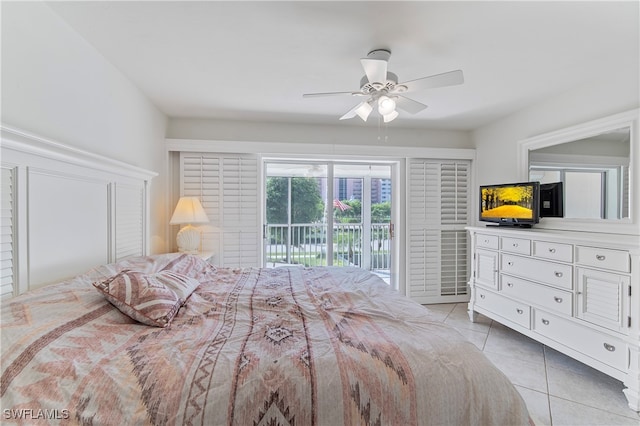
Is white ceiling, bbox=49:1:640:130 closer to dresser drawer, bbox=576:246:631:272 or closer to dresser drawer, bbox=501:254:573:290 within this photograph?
dresser drawer, bbox=576:246:631:272

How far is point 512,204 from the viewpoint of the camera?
3.04 meters

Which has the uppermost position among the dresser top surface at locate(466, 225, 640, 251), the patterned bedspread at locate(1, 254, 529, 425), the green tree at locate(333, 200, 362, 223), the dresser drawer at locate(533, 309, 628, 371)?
the green tree at locate(333, 200, 362, 223)

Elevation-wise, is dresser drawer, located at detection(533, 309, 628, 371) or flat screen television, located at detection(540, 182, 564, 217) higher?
flat screen television, located at detection(540, 182, 564, 217)

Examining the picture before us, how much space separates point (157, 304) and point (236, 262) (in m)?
2.25

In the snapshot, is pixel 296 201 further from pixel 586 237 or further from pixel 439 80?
pixel 586 237

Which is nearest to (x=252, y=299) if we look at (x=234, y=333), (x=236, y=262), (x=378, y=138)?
(x=234, y=333)

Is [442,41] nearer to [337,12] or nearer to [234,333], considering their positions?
[337,12]

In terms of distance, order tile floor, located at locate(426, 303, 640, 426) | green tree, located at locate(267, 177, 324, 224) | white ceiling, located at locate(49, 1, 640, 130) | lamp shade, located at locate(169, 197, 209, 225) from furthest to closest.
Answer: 1. green tree, located at locate(267, 177, 324, 224)
2. lamp shade, located at locate(169, 197, 209, 225)
3. tile floor, located at locate(426, 303, 640, 426)
4. white ceiling, located at locate(49, 1, 640, 130)

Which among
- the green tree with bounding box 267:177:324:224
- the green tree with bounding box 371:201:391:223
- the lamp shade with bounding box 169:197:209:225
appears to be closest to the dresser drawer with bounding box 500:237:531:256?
the green tree with bounding box 371:201:391:223

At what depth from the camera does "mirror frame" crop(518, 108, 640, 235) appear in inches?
85.1

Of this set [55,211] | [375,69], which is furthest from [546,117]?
[55,211]

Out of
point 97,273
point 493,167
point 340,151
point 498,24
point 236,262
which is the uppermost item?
point 498,24

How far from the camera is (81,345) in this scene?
1.03m

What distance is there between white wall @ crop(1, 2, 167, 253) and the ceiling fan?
146 cm
